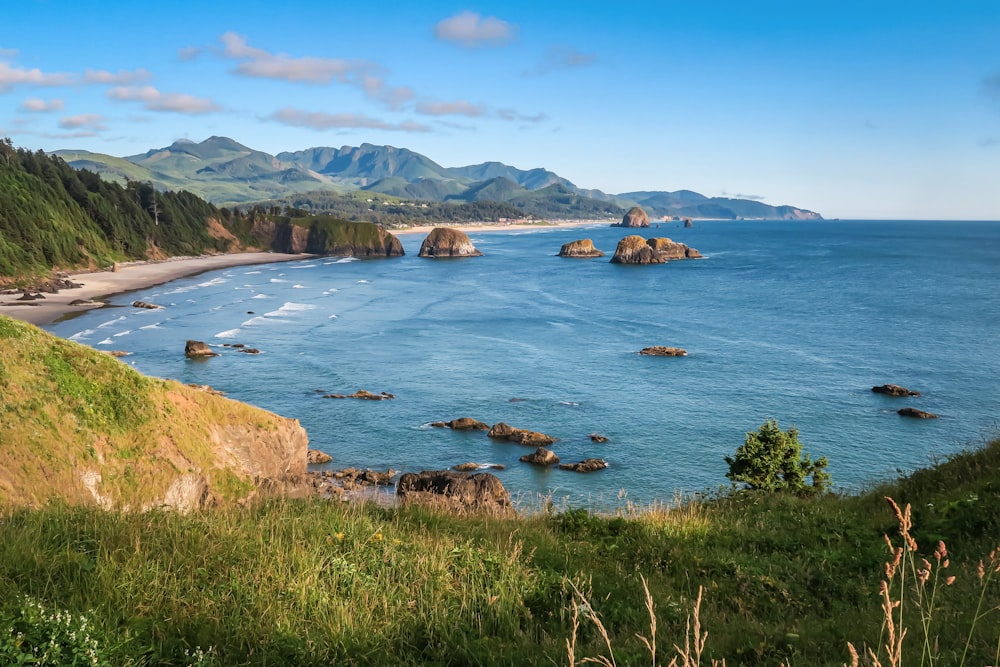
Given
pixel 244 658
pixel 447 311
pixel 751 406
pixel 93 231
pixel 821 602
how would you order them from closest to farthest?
pixel 244 658
pixel 821 602
pixel 751 406
pixel 447 311
pixel 93 231

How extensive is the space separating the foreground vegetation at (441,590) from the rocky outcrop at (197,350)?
5651 centimetres

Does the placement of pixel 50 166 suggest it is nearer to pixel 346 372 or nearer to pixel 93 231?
pixel 93 231

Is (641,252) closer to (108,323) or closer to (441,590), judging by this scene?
(108,323)

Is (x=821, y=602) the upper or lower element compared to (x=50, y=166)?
lower

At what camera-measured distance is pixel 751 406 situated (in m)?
46.6

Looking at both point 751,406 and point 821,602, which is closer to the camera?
point 821,602

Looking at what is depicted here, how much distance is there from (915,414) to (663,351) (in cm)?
2411

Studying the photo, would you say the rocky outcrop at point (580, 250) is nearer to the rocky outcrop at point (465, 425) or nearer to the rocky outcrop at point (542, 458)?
the rocky outcrop at point (465, 425)

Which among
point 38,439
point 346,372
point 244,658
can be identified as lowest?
point 346,372

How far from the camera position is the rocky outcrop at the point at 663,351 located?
6356 cm

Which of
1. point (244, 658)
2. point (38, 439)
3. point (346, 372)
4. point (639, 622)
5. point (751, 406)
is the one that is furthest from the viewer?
point (346, 372)

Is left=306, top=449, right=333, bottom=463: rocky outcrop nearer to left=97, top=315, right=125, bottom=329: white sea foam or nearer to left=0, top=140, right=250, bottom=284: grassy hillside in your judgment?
left=97, top=315, right=125, bottom=329: white sea foam

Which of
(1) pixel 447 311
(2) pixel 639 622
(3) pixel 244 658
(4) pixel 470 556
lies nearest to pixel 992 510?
(2) pixel 639 622

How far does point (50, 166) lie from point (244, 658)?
176281mm
